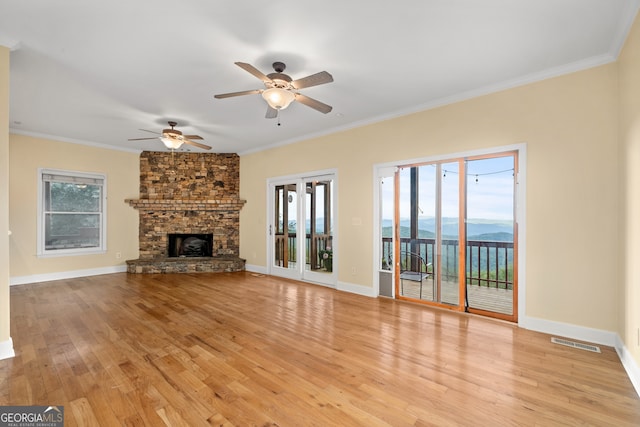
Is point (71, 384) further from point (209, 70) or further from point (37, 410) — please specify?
point (209, 70)

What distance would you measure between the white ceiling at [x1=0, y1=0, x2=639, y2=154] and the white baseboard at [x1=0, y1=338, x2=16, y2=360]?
267cm

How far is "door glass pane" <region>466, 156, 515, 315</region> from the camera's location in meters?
3.49

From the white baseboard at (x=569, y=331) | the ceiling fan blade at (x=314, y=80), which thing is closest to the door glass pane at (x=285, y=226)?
the ceiling fan blade at (x=314, y=80)

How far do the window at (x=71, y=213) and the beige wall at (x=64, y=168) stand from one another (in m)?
0.11

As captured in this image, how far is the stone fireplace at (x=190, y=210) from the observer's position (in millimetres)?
6734

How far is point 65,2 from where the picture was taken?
2.12 metres

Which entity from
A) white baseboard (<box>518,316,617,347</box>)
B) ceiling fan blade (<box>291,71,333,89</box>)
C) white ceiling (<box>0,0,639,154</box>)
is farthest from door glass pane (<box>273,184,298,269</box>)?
white baseboard (<box>518,316,617,347</box>)

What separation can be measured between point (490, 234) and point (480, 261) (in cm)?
40

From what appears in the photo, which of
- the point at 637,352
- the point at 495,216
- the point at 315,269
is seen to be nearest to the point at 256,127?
the point at 315,269

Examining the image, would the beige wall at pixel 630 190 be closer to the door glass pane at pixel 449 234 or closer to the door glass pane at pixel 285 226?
the door glass pane at pixel 449 234

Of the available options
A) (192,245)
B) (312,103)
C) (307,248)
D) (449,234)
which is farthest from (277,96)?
(192,245)

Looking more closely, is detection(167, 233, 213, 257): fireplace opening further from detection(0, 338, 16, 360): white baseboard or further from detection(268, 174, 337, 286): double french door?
detection(0, 338, 16, 360): white baseboard

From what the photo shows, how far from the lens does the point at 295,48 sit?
2.66 metres

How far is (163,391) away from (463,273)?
350 cm
